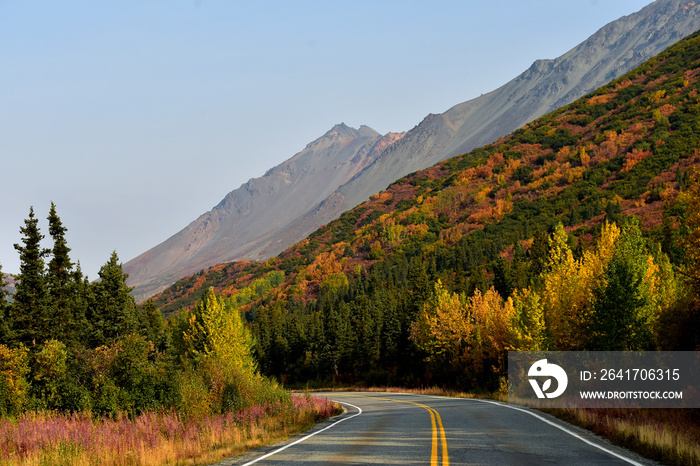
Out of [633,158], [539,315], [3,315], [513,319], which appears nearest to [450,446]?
[539,315]

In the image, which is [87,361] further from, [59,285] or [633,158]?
[633,158]

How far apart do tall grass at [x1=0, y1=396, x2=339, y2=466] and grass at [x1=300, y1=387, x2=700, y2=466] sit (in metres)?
10.1

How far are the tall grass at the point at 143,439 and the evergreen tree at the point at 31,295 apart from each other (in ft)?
61.0

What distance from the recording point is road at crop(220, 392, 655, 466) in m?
11.8

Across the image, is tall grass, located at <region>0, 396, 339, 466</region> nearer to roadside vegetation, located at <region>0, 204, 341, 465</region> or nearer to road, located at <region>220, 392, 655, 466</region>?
roadside vegetation, located at <region>0, 204, 341, 465</region>

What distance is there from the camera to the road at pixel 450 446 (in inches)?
466

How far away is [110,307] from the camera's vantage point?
47.3m

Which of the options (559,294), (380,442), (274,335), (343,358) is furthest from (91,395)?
(274,335)

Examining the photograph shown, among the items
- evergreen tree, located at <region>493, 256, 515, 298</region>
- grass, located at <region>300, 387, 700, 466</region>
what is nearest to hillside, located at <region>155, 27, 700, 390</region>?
evergreen tree, located at <region>493, 256, 515, 298</region>

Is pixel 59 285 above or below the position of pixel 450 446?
above

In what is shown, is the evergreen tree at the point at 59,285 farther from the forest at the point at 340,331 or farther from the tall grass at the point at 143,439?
the tall grass at the point at 143,439

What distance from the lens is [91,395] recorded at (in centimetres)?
2397

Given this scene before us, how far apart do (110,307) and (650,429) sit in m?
44.4

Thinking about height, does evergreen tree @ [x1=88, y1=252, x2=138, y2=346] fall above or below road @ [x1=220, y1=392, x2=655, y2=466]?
above
